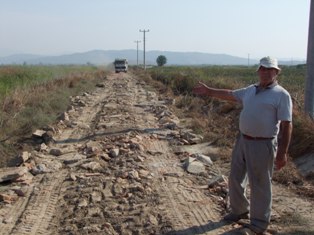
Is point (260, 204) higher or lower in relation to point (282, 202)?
higher

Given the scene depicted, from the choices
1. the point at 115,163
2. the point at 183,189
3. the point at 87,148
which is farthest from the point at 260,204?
the point at 87,148

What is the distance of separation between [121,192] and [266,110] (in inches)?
106

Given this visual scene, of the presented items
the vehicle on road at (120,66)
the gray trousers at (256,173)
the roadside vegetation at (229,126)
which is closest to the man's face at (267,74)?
the gray trousers at (256,173)

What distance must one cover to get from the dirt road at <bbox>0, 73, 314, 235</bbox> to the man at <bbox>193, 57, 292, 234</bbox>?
1.62 feet

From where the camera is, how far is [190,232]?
5.23m

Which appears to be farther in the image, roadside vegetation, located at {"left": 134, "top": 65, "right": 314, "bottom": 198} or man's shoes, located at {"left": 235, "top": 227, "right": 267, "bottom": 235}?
roadside vegetation, located at {"left": 134, "top": 65, "right": 314, "bottom": 198}

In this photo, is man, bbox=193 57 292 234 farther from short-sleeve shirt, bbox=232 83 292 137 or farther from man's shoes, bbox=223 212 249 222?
man's shoes, bbox=223 212 249 222

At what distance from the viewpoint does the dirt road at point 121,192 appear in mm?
5469

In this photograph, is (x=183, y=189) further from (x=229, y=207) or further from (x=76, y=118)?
(x=76, y=118)

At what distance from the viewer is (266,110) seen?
486 cm

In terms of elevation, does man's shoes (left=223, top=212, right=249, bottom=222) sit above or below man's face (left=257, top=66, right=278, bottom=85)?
below

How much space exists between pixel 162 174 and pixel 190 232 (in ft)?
8.25

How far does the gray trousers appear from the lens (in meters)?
4.97

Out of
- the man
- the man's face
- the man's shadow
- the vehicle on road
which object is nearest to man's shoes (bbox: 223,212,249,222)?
the man's shadow
